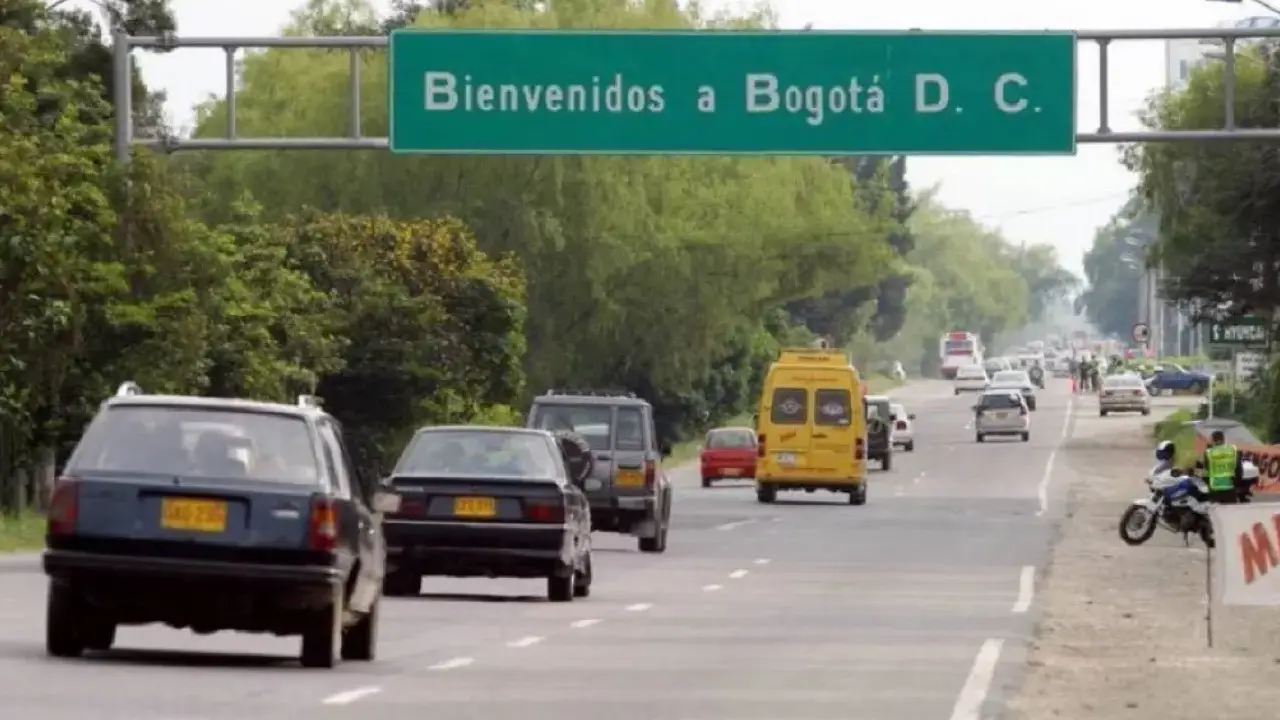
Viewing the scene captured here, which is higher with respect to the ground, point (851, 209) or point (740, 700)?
point (851, 209)

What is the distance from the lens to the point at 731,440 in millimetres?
72688

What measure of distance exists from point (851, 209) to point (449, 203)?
47.5 ft

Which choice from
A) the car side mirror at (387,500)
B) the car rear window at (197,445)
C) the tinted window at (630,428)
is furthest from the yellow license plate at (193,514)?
the tinted window at (630,428)

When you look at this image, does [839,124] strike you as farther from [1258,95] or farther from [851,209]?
[851,209]

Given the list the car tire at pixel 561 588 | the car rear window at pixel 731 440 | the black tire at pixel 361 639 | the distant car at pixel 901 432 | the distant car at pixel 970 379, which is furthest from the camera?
the distant car at pixel 970 379

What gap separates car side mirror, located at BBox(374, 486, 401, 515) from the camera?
24.6 meters

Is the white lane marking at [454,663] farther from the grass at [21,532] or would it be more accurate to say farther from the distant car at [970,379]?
the distant car at [970,379]

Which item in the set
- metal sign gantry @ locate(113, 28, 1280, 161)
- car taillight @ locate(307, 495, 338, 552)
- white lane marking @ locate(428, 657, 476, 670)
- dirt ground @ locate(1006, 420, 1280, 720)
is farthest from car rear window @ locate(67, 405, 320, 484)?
metal sign gantry @ locate(113, 28, 1280, 161)

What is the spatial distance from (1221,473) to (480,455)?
18435 millimetres


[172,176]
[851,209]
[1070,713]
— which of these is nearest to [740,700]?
[1070,713]

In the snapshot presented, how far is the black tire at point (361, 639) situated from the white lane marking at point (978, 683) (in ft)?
11.6

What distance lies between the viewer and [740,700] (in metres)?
17.5

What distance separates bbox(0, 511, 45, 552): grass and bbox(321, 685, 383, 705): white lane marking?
63.1ft

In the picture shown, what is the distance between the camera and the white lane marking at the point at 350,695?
53.5 feet
